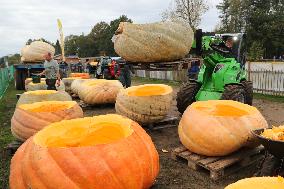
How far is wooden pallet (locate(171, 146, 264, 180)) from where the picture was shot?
16.9 ft

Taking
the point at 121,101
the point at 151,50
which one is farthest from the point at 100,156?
the point at 121,101

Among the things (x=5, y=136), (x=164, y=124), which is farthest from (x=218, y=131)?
(x=5, y=136)

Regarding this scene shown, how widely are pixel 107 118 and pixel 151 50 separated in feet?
6.52

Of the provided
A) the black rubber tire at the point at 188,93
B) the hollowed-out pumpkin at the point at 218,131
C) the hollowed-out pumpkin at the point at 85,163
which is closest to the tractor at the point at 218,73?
the black rubber tire at the point at 188,93

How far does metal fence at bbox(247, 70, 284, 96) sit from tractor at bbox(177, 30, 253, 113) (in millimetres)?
6537

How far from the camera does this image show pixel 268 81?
15.3 metres

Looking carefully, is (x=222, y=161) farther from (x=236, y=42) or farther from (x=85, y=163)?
(x=236, y=42)

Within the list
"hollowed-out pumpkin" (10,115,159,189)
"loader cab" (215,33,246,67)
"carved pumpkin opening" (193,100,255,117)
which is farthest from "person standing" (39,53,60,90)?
"hollowed-out pumpkin" (10,115,159,189)

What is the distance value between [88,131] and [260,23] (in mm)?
52249

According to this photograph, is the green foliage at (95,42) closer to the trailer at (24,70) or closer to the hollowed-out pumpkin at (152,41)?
the trailer at (24,70)

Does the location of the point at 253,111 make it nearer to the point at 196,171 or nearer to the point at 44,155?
the point at 196,171

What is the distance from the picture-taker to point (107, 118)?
4.71 metres

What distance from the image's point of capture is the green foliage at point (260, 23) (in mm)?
49031

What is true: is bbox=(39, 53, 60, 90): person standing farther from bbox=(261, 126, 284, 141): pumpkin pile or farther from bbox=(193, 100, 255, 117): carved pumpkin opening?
bbox=(261, 126, 284, 141): pumpkin pile
